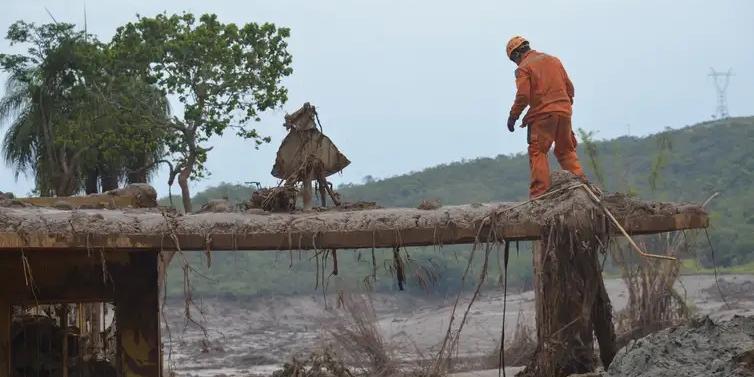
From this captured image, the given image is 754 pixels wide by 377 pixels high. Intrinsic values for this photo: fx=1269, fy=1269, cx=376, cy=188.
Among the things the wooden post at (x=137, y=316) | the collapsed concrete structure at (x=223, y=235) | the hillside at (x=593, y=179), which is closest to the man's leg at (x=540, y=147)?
the collapsed concrete structure at (x=223, y=235)

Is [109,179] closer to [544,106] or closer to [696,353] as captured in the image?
[544,106]

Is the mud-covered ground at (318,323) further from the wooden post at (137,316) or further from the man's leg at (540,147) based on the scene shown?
the man's leg at (540,147)

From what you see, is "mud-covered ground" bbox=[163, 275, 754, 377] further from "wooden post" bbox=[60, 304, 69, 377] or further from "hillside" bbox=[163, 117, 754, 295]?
"wooden post" bbox=[60, 304, 69, 377]

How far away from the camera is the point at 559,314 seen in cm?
1262

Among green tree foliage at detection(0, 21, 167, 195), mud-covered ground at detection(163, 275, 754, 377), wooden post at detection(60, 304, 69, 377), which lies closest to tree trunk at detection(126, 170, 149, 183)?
green tree foliage at detection(0, 21, 167, 195)

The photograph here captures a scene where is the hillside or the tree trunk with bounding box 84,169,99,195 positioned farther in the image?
the hillside

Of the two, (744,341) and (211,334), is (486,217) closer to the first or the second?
(744,341)

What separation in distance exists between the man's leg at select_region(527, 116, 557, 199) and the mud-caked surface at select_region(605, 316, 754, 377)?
92.1 inches

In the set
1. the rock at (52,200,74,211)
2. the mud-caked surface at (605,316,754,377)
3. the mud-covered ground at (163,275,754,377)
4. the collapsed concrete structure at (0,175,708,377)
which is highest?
the rock at (52,200,74,211)

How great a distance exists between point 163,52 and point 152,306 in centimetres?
1078

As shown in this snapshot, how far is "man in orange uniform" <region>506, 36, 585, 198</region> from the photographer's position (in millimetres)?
12191

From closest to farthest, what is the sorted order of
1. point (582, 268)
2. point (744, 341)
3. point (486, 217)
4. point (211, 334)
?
1. point (744, 341)
2. point (486, 217)
3. point (582, 268)
4. point (211, 334)

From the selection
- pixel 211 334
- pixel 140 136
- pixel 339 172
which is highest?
pixel 140 136

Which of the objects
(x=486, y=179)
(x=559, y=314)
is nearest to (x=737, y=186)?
(x=486, y=179)
